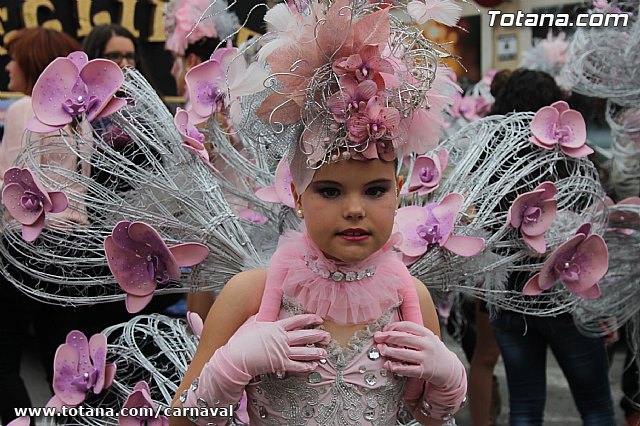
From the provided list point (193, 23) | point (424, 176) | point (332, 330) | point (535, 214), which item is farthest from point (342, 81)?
point (193, 23)

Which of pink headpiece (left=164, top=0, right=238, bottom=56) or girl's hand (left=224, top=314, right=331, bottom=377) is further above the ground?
pink headpiece (left=164, top=0, right=238, bottom=56)

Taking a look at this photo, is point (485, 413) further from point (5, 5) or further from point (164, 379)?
point (5, 5)

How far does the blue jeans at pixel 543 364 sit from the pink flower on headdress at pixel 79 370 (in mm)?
1591

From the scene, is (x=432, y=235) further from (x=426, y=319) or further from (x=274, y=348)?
(x=274, y=348)

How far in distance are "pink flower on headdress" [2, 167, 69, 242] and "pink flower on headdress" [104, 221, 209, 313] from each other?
230 millimetres

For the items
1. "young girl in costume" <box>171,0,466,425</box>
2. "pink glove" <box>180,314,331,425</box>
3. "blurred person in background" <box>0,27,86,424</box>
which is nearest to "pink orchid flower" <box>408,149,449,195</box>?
"young girl in costume" <box>171,0,466,425</box>

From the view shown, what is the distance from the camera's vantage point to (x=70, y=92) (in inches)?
95.5

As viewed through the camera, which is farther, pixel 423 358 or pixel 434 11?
pixel 434 11

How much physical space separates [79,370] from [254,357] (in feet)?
3.03

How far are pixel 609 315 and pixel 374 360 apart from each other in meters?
1.71

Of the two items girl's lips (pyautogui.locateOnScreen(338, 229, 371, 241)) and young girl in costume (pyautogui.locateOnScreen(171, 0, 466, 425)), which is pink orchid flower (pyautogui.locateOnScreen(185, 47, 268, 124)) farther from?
girl's lips (pyautogui.locateOnScreen(338, 229, 371, 241))

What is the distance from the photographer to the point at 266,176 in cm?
277

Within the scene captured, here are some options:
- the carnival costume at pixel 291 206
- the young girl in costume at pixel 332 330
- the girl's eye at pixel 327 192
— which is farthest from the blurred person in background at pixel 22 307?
the girl's eye at pixel 327 192

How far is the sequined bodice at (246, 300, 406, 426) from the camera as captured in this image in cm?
193
